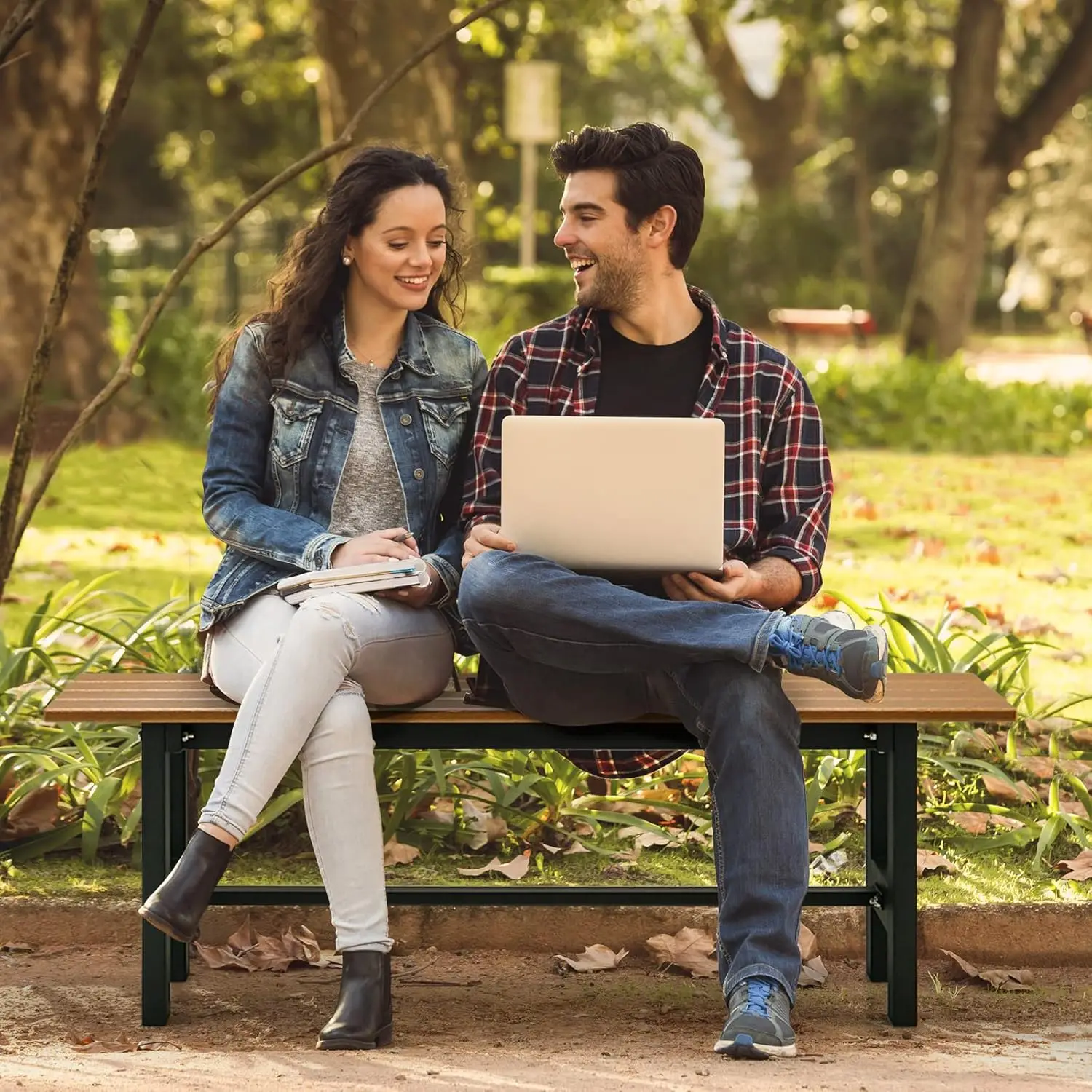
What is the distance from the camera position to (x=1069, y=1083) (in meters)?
3.09

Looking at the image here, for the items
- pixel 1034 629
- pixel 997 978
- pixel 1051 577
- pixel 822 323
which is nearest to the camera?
pixel 997 978

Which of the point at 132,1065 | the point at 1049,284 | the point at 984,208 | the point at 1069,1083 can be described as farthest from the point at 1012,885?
the point at 1049,284

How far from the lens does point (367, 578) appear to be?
3.65 m

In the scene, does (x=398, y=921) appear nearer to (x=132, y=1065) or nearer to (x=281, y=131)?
(x=132, y=1065)

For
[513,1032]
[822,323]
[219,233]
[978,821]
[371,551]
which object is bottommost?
[513,1032]

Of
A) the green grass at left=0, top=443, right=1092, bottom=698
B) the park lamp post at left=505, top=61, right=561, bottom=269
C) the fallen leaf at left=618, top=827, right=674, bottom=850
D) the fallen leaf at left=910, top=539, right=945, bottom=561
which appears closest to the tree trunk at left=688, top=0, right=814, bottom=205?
the park lamp post at left=505, top=61, right=561, bottom=269

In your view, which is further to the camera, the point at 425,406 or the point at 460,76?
the point at 460,76

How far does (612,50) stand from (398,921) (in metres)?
29.7

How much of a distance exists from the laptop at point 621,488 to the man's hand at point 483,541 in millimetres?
54

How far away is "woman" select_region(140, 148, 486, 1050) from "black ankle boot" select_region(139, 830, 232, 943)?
7.9 inches

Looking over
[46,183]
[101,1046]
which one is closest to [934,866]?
[101,1046]

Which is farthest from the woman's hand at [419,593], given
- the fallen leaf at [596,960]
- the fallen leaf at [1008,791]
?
the fallen leaf at [1008,791]

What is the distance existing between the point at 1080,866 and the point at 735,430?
4.23ft

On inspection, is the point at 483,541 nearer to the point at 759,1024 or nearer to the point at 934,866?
the point at 759,1024
